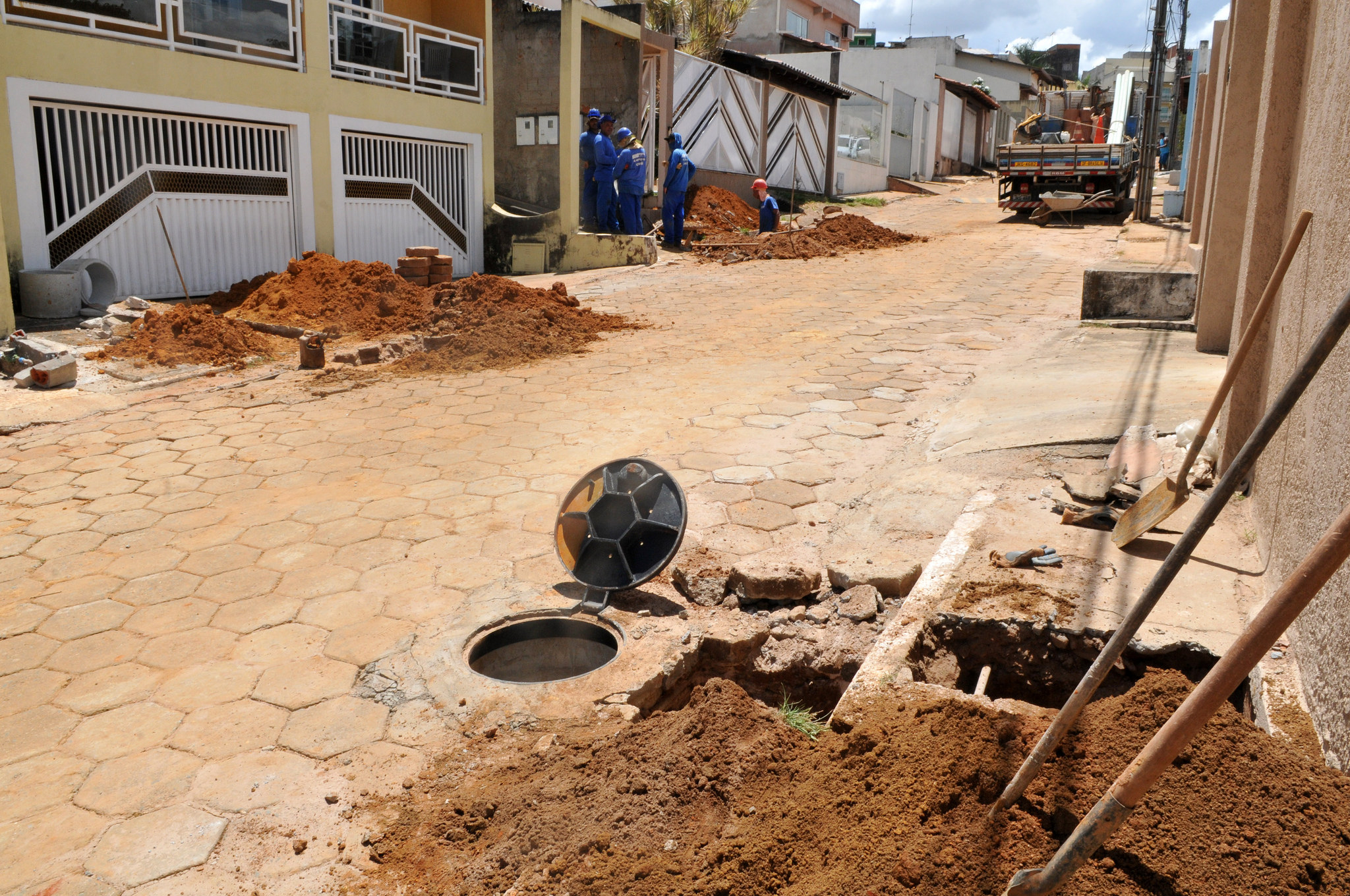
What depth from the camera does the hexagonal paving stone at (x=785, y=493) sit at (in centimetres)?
487

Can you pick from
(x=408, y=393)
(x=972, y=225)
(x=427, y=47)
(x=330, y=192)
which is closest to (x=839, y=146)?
(x=972, y=225)

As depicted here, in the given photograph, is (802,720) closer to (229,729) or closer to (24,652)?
(229,729)

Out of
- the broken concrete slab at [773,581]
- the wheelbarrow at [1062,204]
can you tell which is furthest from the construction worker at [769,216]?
the broken concrete slab at [773,581]

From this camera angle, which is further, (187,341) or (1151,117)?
(1151,117)

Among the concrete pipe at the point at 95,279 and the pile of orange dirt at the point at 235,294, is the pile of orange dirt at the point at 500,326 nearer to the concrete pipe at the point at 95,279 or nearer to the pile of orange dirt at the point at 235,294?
the pile of orange dirt at the point at 235,294

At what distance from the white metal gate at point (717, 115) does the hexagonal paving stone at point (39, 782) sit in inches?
740

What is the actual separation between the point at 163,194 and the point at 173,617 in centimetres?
809

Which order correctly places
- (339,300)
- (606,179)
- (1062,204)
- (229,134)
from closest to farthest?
(339,300) → (229,134) → (606,179) → (1062,204)

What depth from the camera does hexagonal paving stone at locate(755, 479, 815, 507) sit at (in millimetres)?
4871

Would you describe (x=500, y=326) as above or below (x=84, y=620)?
above

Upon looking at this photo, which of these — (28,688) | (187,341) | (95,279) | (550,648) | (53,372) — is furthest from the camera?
(95,279)

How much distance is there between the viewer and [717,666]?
353cm

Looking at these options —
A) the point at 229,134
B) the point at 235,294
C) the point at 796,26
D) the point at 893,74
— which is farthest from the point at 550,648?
the point at 796,26

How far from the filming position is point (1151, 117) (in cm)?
1931
